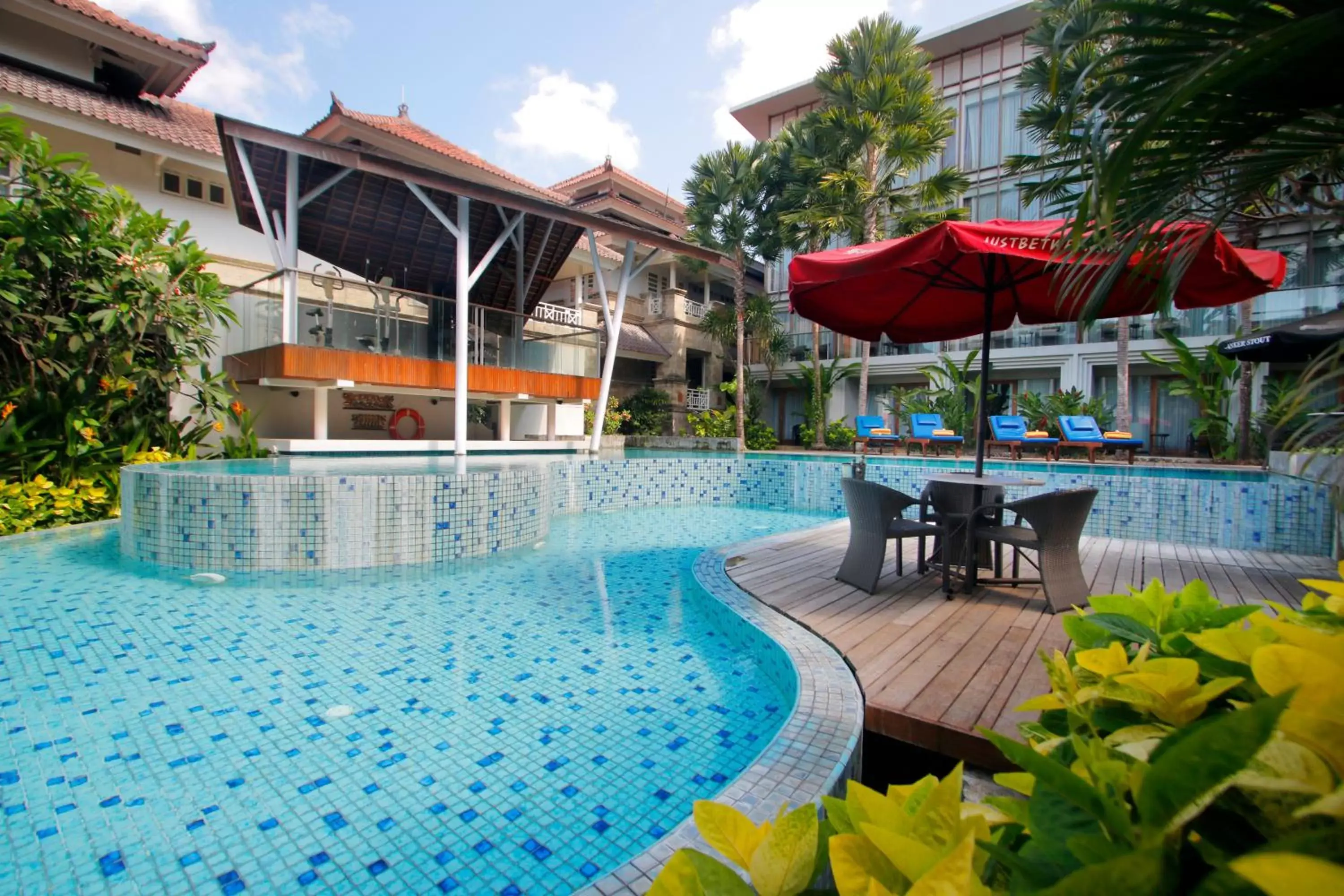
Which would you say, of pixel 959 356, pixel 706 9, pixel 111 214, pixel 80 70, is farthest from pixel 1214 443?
pixel 80 70

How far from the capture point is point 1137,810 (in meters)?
0.50

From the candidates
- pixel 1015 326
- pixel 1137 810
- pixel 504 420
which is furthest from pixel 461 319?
pixel 1015 326

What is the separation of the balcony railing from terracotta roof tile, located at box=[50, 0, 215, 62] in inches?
640

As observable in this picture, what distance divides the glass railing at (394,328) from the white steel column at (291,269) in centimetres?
20

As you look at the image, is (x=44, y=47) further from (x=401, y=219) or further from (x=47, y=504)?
(x=47, y=504)

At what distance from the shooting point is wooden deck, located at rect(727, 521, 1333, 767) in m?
2.55

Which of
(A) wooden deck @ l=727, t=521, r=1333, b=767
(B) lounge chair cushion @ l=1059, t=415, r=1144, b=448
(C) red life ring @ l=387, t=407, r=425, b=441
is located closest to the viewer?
(A) wooden deck @ l=727, t=521, r=1333, b=767

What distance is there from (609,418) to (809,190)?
29.5 ft

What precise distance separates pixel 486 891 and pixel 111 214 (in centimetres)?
959

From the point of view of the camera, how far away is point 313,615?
4586 millimetres

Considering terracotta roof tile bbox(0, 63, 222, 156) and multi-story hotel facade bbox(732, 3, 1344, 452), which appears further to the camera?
multi-story hotel facade bbox(732, 3, 1344, 452)

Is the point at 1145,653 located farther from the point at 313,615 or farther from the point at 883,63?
the point at 883,63

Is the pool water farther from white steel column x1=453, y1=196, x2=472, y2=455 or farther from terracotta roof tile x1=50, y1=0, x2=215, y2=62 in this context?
terracotta roof tile x1=50, y1=0, x2=215, y2=62

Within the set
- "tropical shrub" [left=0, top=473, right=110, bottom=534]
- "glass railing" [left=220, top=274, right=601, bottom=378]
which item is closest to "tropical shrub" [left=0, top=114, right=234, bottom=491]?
"tropical shrub" [left=0, top=473, right=110, bottom=534]
